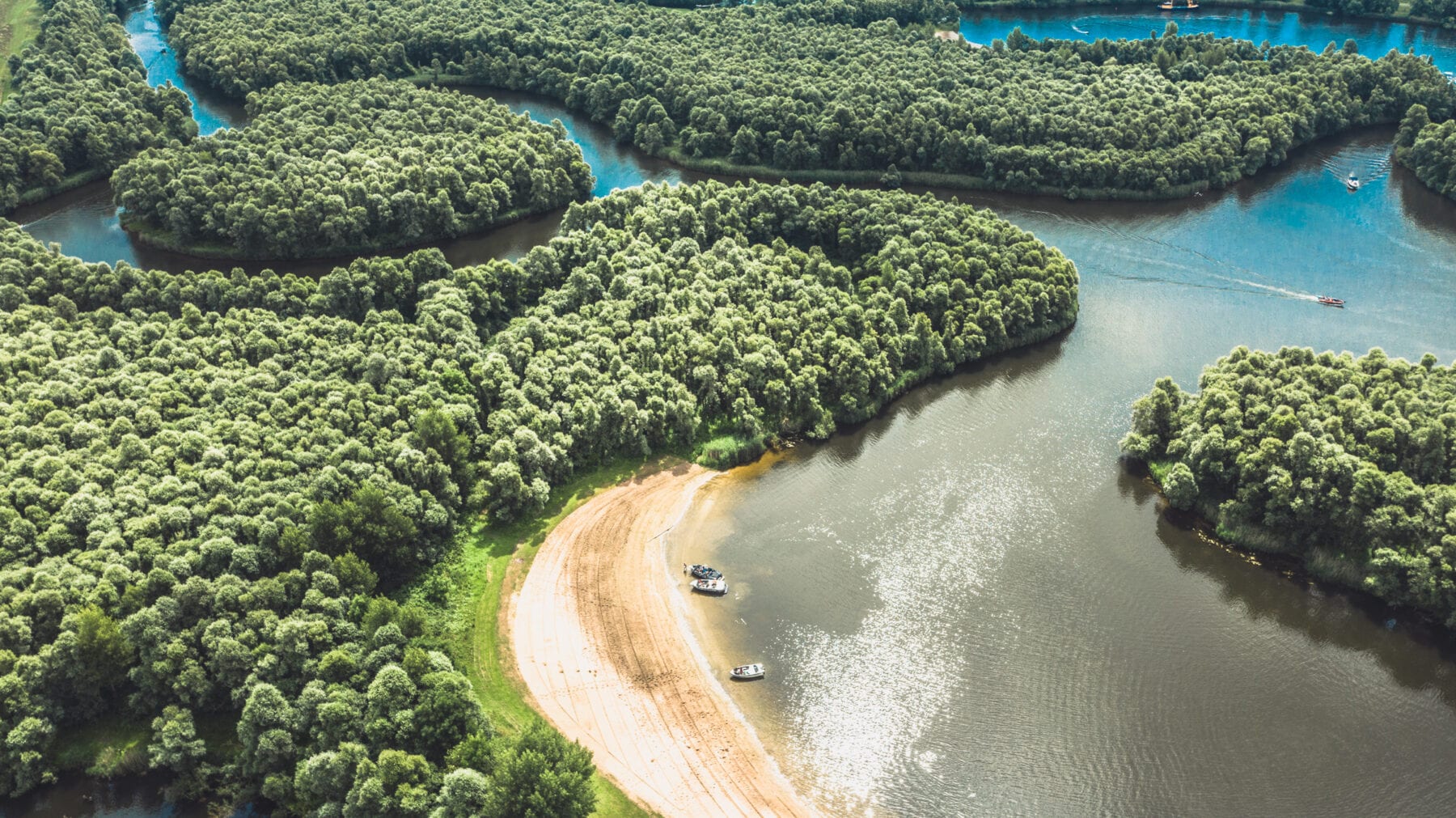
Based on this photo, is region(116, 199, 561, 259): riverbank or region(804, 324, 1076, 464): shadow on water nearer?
region(804, 324, 1076, 464): shadow on water

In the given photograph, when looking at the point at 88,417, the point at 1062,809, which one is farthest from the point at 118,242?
the point at 1062,809

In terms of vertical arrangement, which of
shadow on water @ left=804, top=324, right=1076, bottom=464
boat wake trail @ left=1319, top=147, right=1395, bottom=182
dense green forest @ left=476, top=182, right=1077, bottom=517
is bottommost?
shadow on water @ left=804, top=324, right=1076, bottom=464

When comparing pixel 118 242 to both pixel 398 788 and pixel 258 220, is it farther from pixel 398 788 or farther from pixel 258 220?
pixel 398 788

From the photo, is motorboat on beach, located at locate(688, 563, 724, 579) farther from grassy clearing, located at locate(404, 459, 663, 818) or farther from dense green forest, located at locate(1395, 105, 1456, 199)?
dense green forest, located at locate(1395, 105, 1456, 199)

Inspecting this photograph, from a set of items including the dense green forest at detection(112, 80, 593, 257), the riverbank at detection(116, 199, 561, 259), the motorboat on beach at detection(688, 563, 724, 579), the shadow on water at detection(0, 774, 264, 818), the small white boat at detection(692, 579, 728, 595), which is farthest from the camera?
the riverbank at detection(116, 199, 561, 259)

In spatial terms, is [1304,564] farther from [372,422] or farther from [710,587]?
[372,422]

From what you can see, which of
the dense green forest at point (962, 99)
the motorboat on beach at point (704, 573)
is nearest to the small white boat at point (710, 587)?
Answer: the motorboat on beach at point (704, 573)

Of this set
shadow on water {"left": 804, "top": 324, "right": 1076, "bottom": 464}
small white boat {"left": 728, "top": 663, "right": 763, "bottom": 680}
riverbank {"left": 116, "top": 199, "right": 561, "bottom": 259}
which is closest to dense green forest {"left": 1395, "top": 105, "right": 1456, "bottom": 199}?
shadow on water {"left": 804, "top": 324, "right": 1076, "bottom": 464}

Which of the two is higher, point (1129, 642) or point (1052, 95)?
point (1052, 95)
